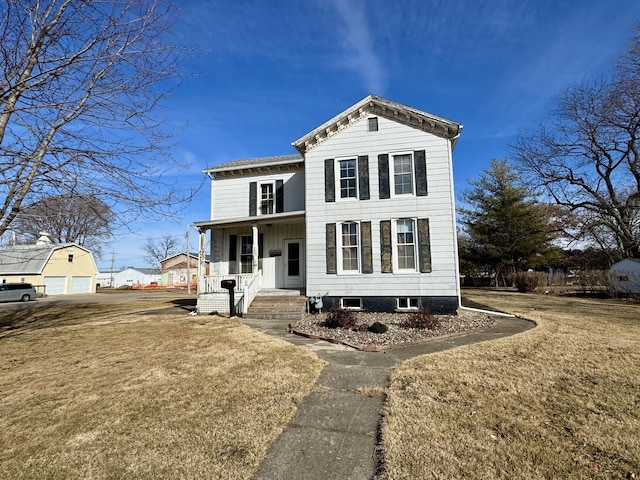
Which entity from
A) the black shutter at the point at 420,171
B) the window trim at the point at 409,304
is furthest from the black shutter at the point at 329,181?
the window trim at the point at 409,304

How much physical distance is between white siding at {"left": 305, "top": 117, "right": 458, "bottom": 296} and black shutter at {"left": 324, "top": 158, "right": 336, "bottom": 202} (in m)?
0.17

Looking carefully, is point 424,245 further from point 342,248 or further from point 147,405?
point 147,405

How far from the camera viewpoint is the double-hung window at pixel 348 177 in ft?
41.8

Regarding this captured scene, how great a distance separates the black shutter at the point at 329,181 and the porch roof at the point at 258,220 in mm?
1207

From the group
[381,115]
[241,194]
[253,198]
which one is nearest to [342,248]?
[253,198]

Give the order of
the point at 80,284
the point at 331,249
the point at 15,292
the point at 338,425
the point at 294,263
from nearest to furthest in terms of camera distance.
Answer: the point at 338,425 → the point at 331,249 → the point at 294,263 → the point at 15,292 → the point at 80,284

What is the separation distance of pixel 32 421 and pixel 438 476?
4415mm

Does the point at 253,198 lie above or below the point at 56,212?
above

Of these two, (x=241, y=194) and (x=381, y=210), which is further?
(x=241, y=194)

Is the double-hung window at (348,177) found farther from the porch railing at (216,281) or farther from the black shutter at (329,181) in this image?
the porch railing at (216,281)

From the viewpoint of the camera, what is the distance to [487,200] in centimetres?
2972

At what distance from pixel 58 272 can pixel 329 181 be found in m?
34.6

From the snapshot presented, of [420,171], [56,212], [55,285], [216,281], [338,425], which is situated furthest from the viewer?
[55,285]

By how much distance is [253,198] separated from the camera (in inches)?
588
